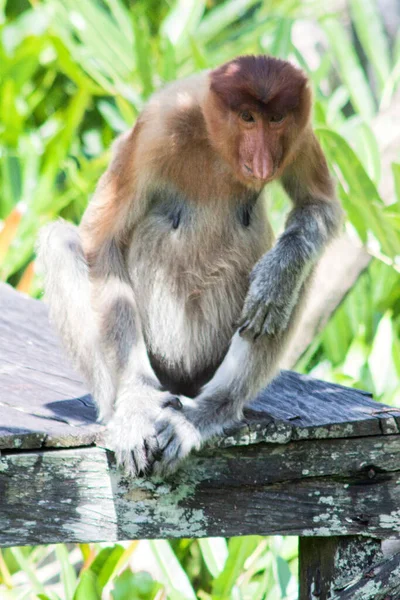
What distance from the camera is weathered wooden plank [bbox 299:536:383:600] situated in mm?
3170

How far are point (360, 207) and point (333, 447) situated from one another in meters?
2.33

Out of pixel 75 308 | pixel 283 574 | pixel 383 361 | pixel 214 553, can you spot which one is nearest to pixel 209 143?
pixel 75 308

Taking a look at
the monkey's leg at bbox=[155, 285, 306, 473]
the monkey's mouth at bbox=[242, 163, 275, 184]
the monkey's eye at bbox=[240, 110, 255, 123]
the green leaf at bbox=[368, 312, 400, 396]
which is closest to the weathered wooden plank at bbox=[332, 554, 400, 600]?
the monkey's leg at bbox=[155, 285, 306, 473]

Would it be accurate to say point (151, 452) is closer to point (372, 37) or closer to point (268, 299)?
point (268, 299)

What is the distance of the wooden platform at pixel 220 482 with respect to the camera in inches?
113

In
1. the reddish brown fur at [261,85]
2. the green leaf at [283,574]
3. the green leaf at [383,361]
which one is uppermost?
the reddish brown fur at [261,85]

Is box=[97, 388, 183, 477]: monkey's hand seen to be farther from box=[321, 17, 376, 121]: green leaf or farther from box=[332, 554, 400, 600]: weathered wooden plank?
box=[321, 17, 376, 121]: green leaf

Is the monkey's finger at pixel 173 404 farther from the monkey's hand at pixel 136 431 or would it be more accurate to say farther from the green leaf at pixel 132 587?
the green leaf at pixel 132 587

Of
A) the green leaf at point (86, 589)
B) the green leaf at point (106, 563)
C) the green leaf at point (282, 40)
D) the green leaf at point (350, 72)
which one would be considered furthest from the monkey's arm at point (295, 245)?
the green leaf at point (350, 72)

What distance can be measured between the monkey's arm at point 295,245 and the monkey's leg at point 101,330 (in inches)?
15.4

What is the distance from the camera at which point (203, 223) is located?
353 cm

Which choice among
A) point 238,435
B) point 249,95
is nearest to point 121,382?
point 238,435

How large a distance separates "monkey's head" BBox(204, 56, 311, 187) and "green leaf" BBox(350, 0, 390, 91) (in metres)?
3.66

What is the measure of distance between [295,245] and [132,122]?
3.76 meters
